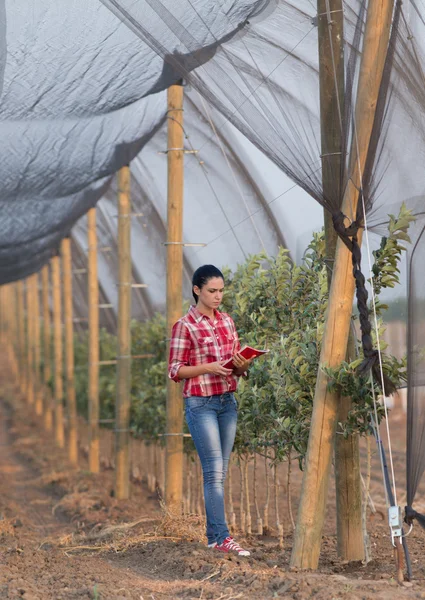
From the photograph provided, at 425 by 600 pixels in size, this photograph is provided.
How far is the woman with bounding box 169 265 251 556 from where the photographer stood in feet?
15.3

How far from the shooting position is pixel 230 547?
4633 mm

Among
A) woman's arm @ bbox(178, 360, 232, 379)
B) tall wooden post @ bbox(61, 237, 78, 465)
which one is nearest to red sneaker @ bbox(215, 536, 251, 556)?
woman's arm @ bbox(178, 360, 232, 379)

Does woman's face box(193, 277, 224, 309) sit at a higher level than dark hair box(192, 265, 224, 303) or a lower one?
lower

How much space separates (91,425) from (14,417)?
9942mm

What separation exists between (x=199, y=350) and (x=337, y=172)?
1.22 m

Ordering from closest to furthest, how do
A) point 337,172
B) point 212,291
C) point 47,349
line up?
point 337,172 < point 212,291 < point 47,349

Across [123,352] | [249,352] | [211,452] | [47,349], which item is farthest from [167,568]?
[47,349]

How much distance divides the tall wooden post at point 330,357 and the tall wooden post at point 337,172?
9 centimetres

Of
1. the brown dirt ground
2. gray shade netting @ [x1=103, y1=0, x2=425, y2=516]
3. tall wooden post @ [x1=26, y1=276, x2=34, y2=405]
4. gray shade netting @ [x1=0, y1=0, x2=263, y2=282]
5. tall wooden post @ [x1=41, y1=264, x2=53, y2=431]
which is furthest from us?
tall wooden post @ [x1=26, y1=276, x2=34, y2=405]

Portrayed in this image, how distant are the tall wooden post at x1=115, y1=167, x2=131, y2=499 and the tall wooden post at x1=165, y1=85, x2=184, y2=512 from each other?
2.29 m

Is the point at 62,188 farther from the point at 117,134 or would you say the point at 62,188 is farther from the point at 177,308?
the point at 177,308

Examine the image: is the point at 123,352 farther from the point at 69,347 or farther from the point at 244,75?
the point at 244,75

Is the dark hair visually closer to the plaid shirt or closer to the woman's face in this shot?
the woman's face

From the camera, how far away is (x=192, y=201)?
8305 mm
